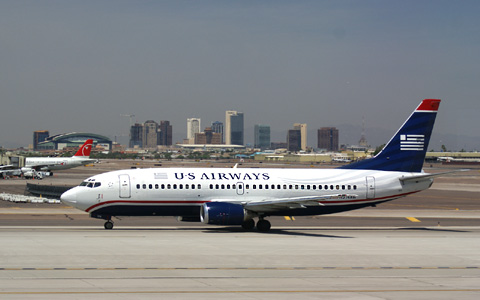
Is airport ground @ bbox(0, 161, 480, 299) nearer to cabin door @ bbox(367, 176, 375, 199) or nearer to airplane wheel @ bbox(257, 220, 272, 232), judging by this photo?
airplane wheel @ bbox(257, 220, 272, 232)

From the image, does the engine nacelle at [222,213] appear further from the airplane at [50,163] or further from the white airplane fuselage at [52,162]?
the white airplane fuselage at [52,162]

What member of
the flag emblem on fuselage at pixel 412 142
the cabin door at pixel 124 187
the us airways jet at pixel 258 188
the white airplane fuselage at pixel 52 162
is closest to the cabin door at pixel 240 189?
A: the us airways jet at pixel 258 188

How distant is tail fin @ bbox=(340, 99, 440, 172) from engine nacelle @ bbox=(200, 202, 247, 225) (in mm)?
8746

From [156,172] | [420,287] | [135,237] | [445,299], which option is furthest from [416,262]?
[156,172]

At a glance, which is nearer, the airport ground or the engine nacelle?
the airport ground

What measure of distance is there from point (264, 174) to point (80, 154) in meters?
100

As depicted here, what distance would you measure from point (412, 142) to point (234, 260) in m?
20.4

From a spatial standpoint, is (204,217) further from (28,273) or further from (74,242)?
(28,273)

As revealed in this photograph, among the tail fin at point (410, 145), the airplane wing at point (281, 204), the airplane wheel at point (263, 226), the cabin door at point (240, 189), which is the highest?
the tail fin at point (410, 145)

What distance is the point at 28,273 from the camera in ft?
72.9

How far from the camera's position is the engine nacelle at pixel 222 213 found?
3656 cm

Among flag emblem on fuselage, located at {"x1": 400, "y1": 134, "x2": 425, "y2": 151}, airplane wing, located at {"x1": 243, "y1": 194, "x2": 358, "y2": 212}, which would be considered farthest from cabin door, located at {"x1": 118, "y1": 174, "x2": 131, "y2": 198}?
flag emblem on fuselage, located at {"x1": 400, "y1": 134, "x2": 425, "y2": 151}

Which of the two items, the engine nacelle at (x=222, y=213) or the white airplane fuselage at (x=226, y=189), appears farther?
the white airplane fuselage at (x=226, y=189)

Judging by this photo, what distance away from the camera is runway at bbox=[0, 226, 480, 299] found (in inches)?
783
